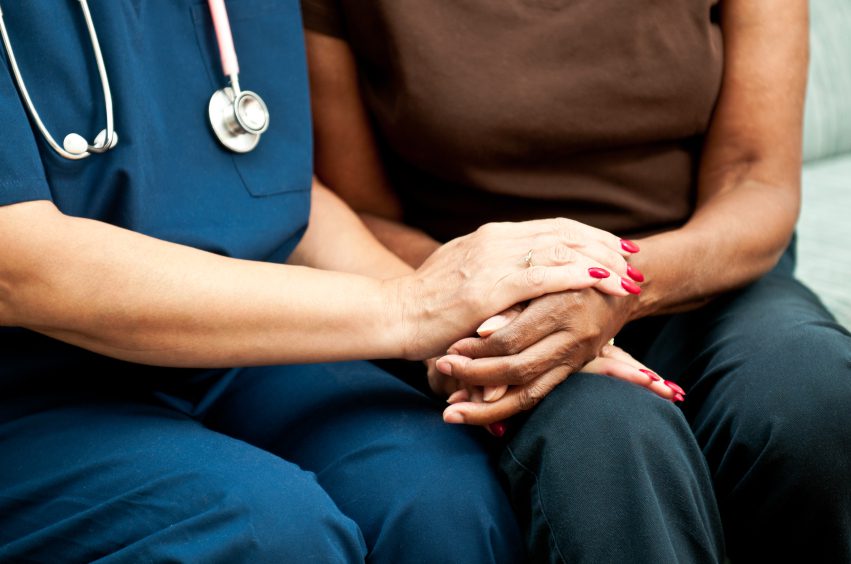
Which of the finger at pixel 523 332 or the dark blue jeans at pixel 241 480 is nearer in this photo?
the dark blue jeans at pixel 241 480

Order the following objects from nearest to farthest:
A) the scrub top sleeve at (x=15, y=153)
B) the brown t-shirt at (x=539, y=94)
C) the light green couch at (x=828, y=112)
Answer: the scrub top sleeve at (x=15, y=153), the brown t-shirt at (x=539, y=94), the light green couch at (x=828, y=112)

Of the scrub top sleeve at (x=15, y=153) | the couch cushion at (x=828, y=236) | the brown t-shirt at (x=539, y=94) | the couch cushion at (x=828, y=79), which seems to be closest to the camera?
the scrub top sleeve at (x=15, y=153)

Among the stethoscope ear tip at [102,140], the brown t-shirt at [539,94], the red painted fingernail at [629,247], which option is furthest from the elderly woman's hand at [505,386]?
the stethoscope ear tip at [102,140]

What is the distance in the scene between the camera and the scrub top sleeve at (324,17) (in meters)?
1.12

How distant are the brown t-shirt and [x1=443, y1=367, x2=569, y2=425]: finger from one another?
1.02 ft

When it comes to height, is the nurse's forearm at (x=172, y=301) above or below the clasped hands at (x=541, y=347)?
above

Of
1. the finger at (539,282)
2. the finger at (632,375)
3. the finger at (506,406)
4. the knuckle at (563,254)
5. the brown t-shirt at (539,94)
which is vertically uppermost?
the brown t-shirt at (539,94)

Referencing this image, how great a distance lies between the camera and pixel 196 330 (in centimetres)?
81

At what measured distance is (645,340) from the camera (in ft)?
3.78

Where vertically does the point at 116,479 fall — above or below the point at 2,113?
below

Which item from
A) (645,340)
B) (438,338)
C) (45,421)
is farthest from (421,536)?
(645,340)

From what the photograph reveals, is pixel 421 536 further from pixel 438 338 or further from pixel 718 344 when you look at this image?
pixel 718 344

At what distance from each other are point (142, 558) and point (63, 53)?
427 millimetres

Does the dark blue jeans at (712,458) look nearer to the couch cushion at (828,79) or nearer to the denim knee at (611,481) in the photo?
the denim knee at (611,481)
